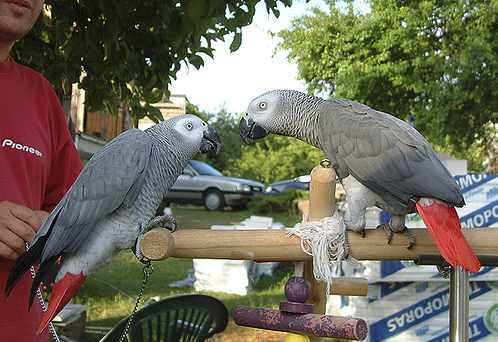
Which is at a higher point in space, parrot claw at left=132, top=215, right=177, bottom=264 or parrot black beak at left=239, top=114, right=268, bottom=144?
parrot black beak at left=239, top=114, right=268, bottom=144

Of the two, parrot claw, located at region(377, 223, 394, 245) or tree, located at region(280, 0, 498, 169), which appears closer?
parrot claw, located at region(377, 223, 394, 245)

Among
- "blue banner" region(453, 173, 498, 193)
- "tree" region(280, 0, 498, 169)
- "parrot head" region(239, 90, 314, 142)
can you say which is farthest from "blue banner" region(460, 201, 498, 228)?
"tree" region(280, 0, 498, 169)

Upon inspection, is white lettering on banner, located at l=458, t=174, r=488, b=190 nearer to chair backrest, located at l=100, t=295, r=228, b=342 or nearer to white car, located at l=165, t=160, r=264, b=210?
chair backrest, located at l=100, t=295, r=228, b=342

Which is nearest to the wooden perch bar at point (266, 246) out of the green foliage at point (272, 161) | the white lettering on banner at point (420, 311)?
the white lettering on banner at point (420, 311)

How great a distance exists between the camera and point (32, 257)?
94 cm

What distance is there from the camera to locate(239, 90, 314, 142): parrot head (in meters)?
1.20

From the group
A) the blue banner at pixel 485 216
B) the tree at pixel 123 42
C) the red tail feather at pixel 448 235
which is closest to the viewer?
the red tail feather at pixel 448 235

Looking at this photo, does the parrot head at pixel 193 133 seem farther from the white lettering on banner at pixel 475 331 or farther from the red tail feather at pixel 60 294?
the white lettering on banner at pixel 475 331

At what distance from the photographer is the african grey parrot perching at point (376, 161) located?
39.8 inches

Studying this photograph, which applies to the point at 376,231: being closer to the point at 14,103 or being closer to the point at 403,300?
the point at 14,103

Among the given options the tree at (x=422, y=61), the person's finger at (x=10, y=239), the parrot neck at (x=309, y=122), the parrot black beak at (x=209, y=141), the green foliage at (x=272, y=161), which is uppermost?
the green foliage at (x=272, y=161)

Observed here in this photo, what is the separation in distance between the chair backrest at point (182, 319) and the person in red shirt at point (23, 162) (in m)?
0.52

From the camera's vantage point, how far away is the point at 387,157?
42.8 inches

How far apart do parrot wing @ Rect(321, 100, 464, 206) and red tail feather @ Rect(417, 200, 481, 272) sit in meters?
0.02
